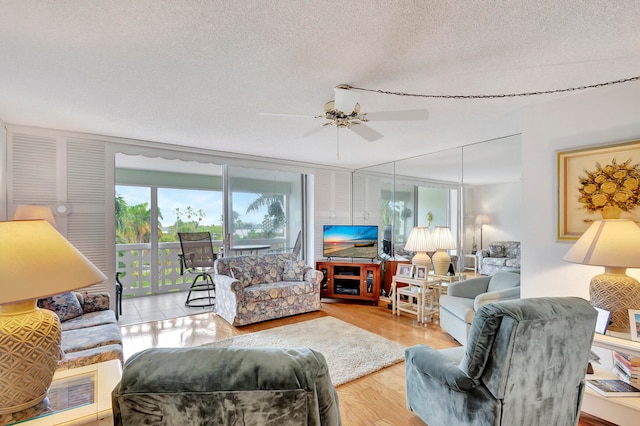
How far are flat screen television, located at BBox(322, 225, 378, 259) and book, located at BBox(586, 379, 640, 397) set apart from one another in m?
3.26

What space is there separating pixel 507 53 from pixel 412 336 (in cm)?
282

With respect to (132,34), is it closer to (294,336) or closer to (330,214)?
(294,336)

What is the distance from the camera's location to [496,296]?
2938 millimetres

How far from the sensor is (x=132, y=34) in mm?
1684

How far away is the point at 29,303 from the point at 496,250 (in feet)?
14.3

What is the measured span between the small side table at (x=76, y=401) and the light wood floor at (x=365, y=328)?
55.7 inches

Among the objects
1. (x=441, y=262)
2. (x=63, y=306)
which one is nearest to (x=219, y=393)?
(x=63, y=306)

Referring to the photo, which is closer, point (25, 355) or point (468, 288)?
point (25, 355)

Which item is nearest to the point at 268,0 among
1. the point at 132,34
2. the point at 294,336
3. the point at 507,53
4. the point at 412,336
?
the point at 132,34

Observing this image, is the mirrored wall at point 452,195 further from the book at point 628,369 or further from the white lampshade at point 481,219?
the book at point 628,369

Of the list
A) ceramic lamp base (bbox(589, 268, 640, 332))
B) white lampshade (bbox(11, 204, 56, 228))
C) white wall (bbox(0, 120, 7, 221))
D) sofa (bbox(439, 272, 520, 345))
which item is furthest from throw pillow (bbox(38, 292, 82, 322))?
ceramic lamp base (bbox(589, 268, 640, 332))

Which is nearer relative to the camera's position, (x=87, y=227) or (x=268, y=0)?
(x=268, y=0)

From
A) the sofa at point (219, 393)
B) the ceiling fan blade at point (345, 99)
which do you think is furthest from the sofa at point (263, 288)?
the sofa at point (219, 393)

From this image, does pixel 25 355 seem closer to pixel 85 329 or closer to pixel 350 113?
pixel 85 329
